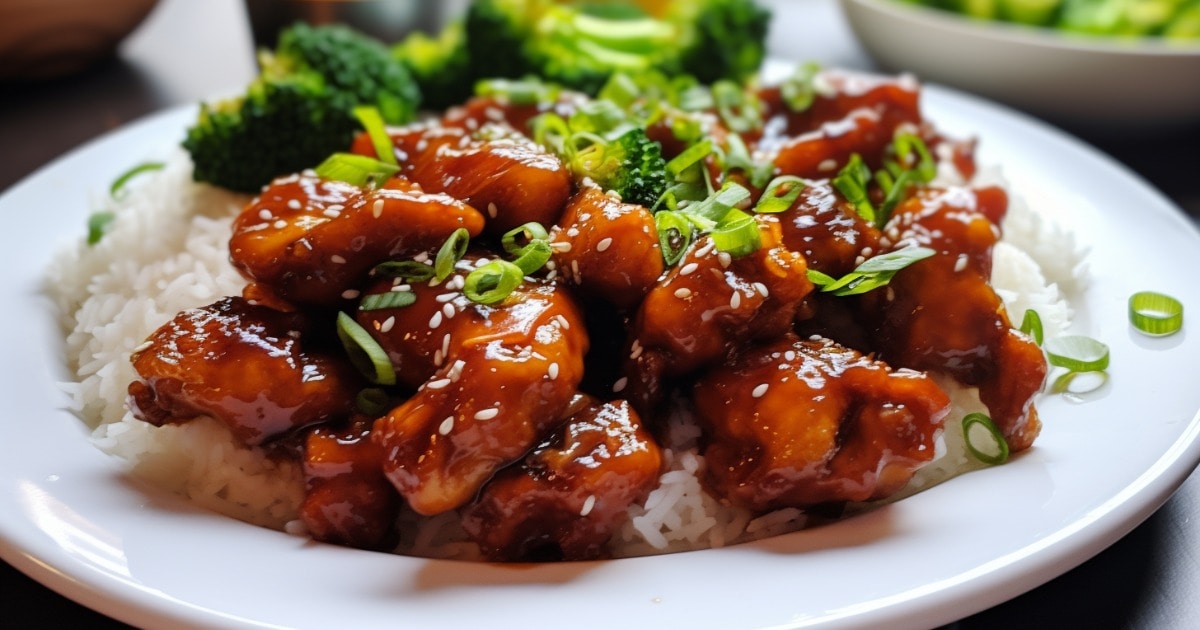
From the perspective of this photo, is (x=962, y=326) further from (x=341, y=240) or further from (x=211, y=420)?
(x=211, y=420)

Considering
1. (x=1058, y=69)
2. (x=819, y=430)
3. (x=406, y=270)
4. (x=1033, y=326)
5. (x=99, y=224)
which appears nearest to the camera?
(x=819, y=430)

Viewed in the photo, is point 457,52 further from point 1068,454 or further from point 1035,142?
point 1068,454

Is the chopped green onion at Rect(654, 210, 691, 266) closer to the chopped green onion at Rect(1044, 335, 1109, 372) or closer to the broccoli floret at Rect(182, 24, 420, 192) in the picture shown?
the chopped green onion at Rect(1044, 335, 1109, 372)

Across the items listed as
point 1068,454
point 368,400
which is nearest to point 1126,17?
point 1068,454

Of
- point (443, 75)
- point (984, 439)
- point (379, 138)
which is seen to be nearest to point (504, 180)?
point (379, 138)

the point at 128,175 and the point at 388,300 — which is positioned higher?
the point at 388,300

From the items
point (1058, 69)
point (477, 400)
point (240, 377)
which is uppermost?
point (477, 400)

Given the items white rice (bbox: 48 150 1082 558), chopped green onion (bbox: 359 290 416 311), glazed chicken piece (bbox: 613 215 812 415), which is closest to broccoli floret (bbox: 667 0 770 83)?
white rice (bbox: 48 150 1082 558)
